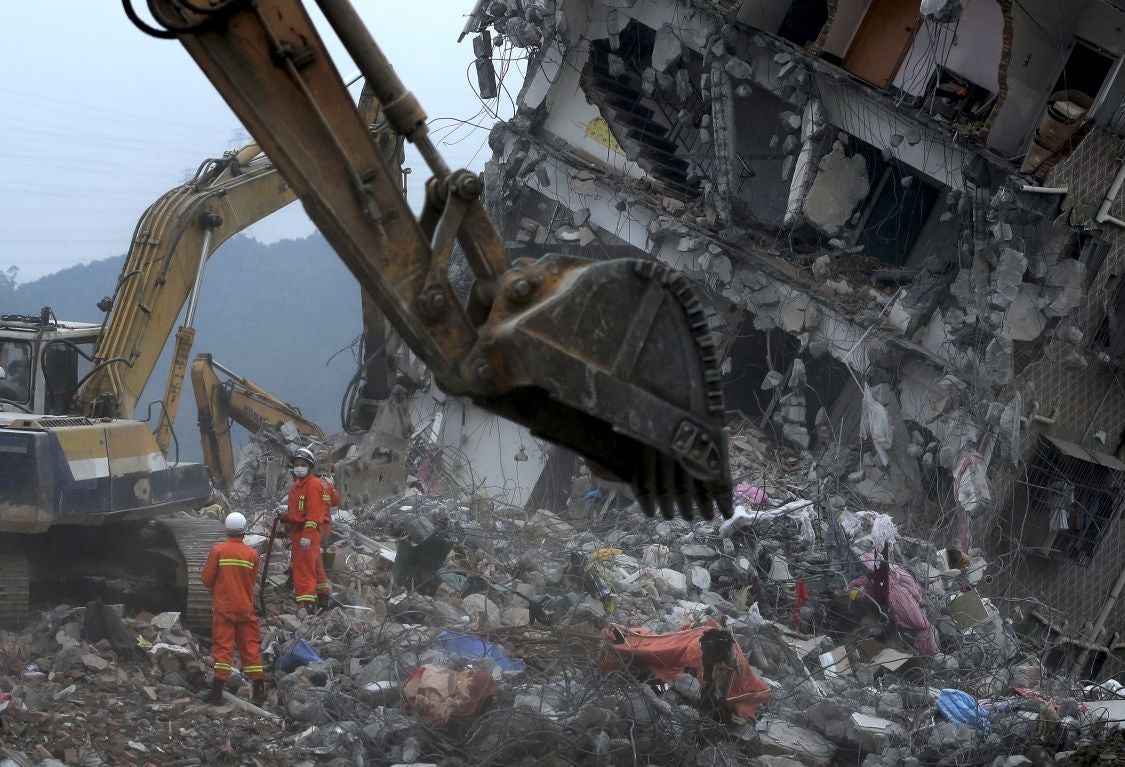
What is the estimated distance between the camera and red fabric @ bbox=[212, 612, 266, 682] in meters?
6.77

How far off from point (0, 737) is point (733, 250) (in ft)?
29.3

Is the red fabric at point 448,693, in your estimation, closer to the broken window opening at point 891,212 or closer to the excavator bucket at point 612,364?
the excavator bucket at point 612,364

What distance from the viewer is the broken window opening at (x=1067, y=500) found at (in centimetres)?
1182

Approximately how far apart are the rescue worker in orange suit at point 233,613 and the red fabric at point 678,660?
203 cm

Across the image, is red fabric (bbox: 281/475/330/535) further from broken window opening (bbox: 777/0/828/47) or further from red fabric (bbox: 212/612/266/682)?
broken window opening (bbox: 777/0/828/47)

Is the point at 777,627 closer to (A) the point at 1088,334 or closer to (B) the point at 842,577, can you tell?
(B) the point at 842,577

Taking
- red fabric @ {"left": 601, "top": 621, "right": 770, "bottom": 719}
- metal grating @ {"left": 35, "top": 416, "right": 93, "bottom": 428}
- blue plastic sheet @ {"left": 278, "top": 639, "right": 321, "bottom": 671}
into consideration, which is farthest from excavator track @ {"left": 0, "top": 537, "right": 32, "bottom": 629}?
red fabric @ {"left": 601, "top": 621, "right": 770, "bottom": 719}

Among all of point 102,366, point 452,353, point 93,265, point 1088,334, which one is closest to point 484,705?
point 452,353

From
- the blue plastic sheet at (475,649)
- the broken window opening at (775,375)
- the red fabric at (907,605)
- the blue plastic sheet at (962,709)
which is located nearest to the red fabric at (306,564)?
the blue plastic sheet at (475,649)

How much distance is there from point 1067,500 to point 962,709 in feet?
18.3

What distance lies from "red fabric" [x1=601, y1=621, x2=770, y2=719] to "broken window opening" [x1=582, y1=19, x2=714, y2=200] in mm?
7482

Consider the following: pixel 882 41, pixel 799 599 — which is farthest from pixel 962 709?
pixel 882 41

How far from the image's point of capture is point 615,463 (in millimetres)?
4168

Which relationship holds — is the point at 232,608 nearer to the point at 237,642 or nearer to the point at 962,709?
the point at 237,642
